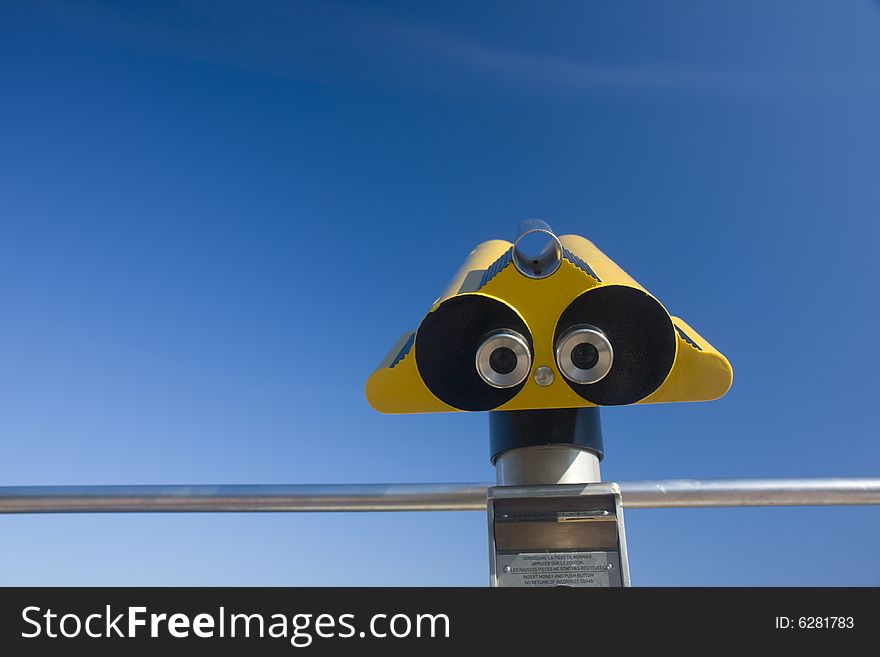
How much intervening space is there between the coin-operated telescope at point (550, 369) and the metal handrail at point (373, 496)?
0.08 meters

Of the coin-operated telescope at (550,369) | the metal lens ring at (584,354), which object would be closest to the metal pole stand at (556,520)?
the coin-operated telescope at (550,369)

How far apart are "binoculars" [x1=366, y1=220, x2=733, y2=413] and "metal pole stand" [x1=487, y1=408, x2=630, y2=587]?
0.09 m

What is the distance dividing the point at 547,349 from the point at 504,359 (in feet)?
0.19

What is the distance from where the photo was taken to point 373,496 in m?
0.98

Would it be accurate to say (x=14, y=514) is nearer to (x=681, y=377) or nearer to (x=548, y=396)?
(x=548, y=396)

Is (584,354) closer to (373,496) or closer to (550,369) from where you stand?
(550,369)

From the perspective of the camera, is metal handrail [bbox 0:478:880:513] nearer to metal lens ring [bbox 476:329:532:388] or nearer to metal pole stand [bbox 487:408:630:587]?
metal pole stand [bbox 487:408:630:587]

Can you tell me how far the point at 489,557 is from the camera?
3.00ft

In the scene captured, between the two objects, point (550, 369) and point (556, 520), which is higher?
point (550, 369)

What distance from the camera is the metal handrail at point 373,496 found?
958 mm

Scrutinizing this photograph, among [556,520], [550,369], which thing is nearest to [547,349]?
[550,369]
